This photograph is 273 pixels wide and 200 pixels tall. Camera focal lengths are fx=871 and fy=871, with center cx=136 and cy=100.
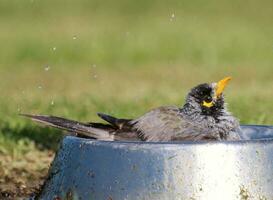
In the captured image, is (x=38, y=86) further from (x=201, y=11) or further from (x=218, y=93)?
(x=201, y=11)

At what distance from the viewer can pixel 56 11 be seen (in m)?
23.2

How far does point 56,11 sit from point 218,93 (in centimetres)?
1806

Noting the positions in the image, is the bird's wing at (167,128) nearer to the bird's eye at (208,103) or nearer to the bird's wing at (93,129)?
the bird's wing at (93,129)

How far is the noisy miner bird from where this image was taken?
17.2 feet

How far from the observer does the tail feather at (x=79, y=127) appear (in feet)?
17.6

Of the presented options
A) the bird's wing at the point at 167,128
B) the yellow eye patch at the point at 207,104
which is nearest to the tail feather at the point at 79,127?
the bird's wing at the point at 167,128

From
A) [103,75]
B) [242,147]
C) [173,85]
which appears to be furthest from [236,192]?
[103,75]

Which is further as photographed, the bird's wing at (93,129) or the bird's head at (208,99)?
the bird's head at (208,99)

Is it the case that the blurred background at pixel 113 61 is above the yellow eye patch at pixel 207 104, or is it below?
above

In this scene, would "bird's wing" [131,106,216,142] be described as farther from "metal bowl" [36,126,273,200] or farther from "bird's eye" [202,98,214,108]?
"metal bowl" [36,126,273,200]

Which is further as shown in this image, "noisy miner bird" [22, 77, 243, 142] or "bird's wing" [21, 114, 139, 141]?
"bird's wing" [21, 114, 139, 141]

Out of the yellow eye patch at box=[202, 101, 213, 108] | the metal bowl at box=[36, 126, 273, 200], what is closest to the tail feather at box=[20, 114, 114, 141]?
the metal bowl at box=[36, 126, 273, 200]

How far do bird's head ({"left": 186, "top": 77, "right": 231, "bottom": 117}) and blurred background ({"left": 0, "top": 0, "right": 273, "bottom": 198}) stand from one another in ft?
5.12

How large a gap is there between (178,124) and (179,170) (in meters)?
0.61
